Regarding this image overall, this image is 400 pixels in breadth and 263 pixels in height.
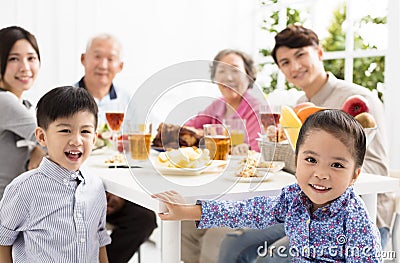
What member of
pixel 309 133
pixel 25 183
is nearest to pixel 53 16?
pixel 25 183

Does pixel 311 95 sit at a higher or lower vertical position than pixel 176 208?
higher

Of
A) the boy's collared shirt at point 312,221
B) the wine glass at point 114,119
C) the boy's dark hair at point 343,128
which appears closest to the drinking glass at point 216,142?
the boy's collared shirt at point 312,221

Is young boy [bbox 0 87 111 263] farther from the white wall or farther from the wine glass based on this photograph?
the white wall

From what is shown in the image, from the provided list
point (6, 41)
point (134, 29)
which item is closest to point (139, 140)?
point (6, 41)

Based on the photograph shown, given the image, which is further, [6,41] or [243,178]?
[6,41]

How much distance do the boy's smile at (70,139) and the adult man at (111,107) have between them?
884 millimetres

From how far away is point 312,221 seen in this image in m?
1.27

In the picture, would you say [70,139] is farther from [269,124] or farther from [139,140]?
[269,124]

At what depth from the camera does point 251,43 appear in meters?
4.45

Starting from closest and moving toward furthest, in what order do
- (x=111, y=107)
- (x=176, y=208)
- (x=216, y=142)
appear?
1. (x=176, y=208)
2. (x=216, y=142)
3. (x=111, y=107)

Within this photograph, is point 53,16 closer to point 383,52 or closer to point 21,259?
point 383,52

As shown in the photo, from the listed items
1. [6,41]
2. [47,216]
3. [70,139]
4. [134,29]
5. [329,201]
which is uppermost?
[134,29]

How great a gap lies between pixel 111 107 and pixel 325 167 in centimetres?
173

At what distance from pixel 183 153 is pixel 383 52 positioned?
1.82 metres
